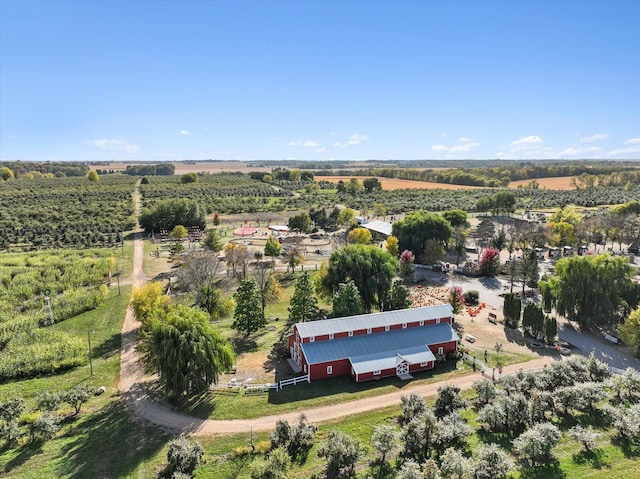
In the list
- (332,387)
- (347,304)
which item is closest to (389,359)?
(332,387)

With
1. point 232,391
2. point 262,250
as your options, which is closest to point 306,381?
point 232,391

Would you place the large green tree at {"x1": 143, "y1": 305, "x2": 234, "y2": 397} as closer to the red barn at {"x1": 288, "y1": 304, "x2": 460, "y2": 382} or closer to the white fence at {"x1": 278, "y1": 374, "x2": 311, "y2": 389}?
the white fence at {"x1": 278, "y1": 374, "x2": 311, "y2": 389}

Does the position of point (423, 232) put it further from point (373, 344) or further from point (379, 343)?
point (373, 344)

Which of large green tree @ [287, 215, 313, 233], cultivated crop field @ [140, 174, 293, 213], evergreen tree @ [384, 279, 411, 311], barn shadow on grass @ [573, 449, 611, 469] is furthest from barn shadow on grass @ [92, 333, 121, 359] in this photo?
cultivated crop field @ [140, 174, 293, 213]

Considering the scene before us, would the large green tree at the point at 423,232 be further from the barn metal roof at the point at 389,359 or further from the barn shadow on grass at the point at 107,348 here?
the barn shadow on grass at the point at 107,348

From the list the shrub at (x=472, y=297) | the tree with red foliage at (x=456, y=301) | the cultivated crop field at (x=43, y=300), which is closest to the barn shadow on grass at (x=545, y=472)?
the tree with red foliage at (x=456, y=301)

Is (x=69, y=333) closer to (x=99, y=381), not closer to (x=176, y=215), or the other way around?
(x=99, y=381)
